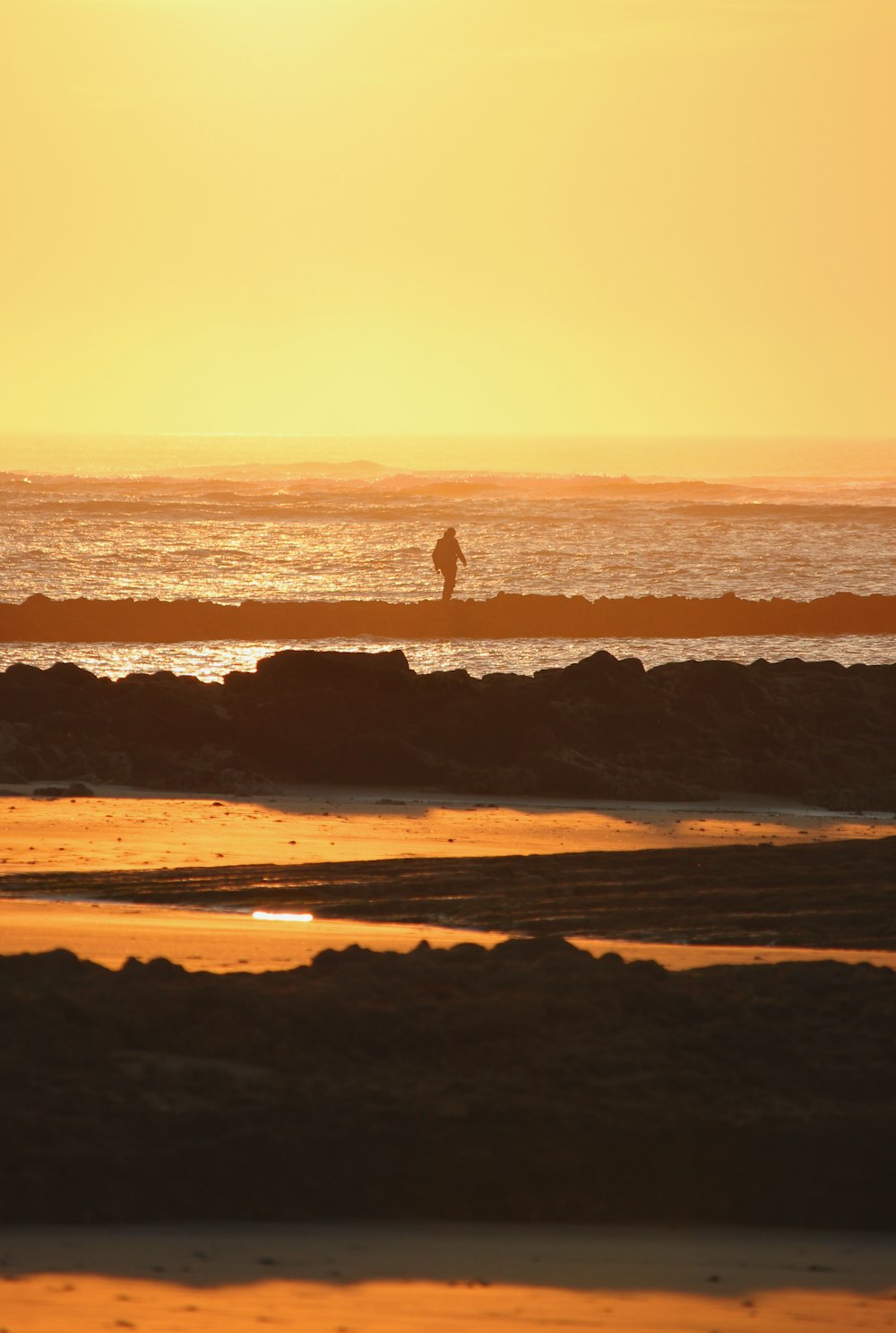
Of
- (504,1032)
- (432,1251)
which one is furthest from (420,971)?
(432,1251)

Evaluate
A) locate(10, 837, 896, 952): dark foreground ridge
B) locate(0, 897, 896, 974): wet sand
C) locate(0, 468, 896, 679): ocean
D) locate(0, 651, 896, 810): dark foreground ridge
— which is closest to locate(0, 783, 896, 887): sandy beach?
locate(0, 651, 896, 810): dark foreground ridge

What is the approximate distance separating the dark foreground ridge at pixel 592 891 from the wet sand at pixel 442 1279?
3268mm

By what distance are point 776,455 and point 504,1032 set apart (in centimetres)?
15156

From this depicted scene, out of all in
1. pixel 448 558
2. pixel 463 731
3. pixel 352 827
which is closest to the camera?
pixel 352 827

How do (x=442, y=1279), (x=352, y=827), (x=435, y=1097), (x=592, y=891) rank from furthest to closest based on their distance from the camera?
(x=352, y=827) → (x=592, y=891) → (x=435, y=1097) → (x=442, y=1279)

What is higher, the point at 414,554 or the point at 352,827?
the point at 414,554

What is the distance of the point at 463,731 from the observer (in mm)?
14055

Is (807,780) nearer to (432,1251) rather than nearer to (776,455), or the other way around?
(432,1251)

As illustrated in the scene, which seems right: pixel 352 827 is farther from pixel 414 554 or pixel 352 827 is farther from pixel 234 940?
pixel 414 554

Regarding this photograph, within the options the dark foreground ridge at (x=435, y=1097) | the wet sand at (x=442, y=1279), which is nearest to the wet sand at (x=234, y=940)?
the dark foreground ridge at (x=435, y=1097)

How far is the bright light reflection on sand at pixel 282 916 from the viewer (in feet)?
28.4

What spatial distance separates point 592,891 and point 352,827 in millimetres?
2563

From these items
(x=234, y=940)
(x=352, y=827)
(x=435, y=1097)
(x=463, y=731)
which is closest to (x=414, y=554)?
(x=463, y=731)

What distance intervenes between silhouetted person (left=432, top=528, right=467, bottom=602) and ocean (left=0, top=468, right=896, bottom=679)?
9.17 feet
